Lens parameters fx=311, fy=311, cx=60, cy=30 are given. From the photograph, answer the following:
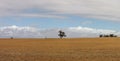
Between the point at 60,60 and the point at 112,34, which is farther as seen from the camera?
the point at 112,34

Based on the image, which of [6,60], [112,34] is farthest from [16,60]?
[112,34]

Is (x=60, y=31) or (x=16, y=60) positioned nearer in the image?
(x=16, y=60)

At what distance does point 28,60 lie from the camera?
3678cm

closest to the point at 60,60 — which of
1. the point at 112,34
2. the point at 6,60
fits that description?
the point at 6,60

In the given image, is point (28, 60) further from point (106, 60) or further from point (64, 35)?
point (64, 35)

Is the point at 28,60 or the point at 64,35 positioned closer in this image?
the point at 28,60

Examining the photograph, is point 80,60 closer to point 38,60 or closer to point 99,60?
point 99,60

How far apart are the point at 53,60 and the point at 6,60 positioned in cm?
553

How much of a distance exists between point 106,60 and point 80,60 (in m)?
3.03

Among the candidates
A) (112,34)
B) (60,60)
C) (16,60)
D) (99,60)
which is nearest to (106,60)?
(99,60)

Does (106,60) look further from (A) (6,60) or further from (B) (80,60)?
(A) (6,60)

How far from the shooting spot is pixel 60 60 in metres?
37.0

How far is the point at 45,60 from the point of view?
3725 centimetres

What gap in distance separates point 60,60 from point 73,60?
1545mm
